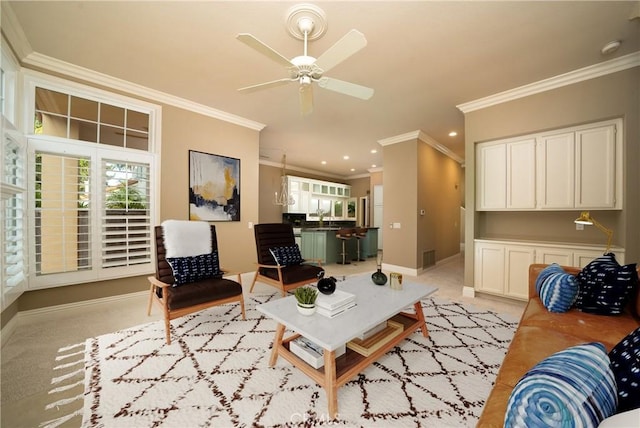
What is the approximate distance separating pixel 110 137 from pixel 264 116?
7.02 feet

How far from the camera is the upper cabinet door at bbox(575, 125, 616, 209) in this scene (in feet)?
8.99

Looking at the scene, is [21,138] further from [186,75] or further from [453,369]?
[453,369]

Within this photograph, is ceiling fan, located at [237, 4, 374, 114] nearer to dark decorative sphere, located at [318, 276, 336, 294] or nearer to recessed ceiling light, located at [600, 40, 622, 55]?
dark decorative sphere, located at [318, 276, 336, 294]

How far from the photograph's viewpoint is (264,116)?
4.11m

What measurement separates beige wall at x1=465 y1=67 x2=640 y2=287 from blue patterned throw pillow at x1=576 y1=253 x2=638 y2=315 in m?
1.46

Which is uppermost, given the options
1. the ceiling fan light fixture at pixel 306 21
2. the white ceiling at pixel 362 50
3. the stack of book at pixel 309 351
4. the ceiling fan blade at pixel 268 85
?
the white ceiling at pixel 362 50

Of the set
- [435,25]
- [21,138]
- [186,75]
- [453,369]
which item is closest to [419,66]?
[435,25]

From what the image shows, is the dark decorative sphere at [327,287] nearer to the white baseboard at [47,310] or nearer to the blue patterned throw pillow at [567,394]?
the blue patterned throw pillow at [567,394]

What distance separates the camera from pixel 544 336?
148 cm

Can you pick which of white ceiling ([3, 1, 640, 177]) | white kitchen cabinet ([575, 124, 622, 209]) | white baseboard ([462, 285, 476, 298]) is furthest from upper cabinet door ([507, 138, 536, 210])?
white baseboard ([462, 285, 476, 298])

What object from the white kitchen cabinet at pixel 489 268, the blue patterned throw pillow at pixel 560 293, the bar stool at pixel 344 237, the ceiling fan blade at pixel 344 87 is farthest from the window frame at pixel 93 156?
the white kitchen cabinet at pixel 489 268

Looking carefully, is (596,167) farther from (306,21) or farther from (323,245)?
(323,245)

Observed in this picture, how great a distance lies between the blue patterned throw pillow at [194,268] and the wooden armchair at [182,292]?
0.05 m

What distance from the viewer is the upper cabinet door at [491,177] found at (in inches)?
136
